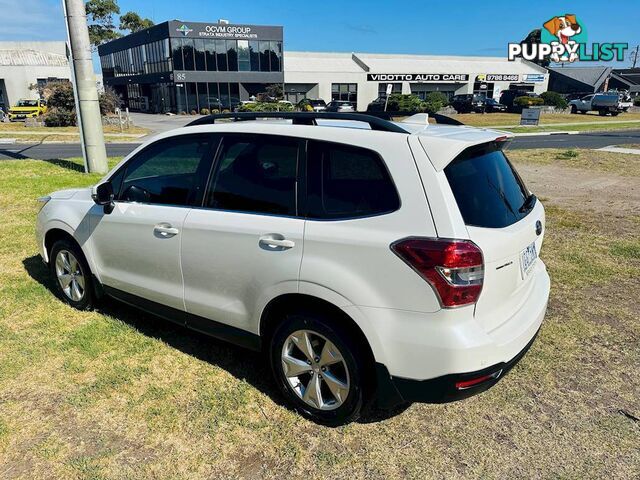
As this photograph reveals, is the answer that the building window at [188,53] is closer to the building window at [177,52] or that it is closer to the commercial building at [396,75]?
the building window at [177,52]

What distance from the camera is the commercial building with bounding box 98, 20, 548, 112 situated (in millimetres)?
47938

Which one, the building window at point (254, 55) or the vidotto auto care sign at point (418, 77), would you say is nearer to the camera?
the building window at point (254, 55)

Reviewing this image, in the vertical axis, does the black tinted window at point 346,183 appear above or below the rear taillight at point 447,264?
above

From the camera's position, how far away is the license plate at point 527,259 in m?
2.82

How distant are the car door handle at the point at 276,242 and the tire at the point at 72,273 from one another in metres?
2.08

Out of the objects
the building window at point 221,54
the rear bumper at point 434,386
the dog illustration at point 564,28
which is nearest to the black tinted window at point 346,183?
the rear bumper at point 434,386

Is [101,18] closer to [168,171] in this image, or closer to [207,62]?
[207,62]

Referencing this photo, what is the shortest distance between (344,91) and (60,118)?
111 feet

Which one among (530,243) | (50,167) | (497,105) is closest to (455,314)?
(530,243)

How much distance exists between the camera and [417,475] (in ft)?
8.52

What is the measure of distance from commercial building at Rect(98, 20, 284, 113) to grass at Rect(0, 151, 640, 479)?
4773 centimetres

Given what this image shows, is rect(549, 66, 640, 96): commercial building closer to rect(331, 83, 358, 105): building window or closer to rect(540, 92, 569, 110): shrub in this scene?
rect(540, 92, 569, 110): shrub

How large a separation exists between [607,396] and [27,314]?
465 centimetres

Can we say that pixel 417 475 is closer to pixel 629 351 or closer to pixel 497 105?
pixel 629 351
